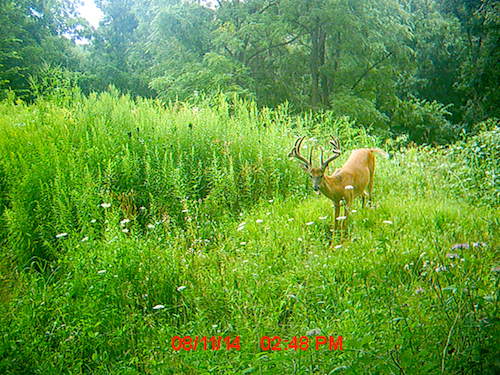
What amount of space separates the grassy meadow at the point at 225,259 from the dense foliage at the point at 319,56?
28.3 feet

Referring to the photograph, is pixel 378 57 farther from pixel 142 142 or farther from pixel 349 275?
pixel 349 275

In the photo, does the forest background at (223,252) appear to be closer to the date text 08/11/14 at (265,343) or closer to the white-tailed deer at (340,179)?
the date text 08/11/14 at (265,343)

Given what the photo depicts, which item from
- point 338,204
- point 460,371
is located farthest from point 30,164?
point 460,371

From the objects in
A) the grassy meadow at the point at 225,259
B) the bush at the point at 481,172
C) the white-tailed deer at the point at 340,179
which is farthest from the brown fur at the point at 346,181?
the bush at the point at 481,172

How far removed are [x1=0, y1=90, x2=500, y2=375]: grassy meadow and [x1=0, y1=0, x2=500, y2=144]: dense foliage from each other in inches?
339

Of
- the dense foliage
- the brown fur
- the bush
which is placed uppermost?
the dense foliage

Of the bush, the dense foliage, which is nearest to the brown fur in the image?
the bush

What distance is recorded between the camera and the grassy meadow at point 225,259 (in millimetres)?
2408

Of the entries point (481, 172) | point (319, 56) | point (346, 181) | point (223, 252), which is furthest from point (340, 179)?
point (319, 56)

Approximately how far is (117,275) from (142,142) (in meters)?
3.04

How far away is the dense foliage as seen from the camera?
15.5 meters

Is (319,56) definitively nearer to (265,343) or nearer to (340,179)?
(340,179)

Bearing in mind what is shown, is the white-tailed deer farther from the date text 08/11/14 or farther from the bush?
the date text 08/11/14

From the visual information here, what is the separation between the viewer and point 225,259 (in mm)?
3939
